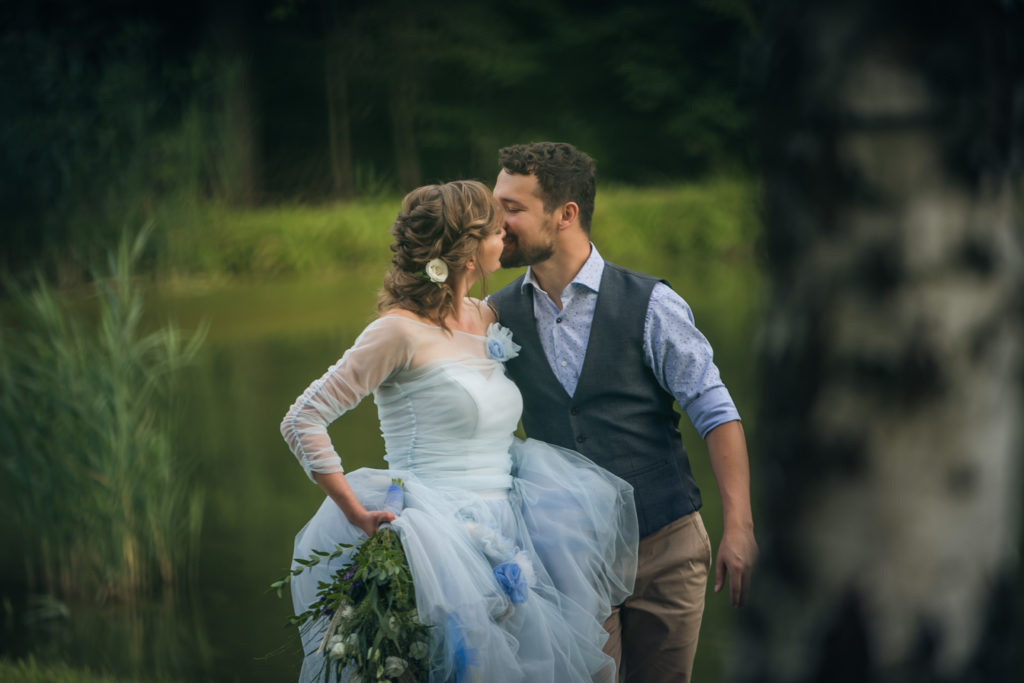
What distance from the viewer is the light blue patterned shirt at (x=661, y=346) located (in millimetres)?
2080

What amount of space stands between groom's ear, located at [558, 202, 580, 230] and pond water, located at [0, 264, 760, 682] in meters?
1.02

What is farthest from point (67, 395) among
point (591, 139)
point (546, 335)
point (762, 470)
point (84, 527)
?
point (591, 139)

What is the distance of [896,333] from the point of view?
957 millimetres

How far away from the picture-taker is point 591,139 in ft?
49.6

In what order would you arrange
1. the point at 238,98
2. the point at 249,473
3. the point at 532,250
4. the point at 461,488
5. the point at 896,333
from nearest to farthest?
the point at 896,333
the point at 461,488
the point at 532,250
the point at 249,473
the point at 238,98

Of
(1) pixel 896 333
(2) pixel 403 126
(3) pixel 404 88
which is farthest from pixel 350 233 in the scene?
(1) pixel 896 333

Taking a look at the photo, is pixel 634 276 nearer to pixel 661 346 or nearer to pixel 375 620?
pixel 661 346

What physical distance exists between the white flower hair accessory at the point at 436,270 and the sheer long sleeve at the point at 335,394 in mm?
119

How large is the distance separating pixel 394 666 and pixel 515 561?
0.32 m

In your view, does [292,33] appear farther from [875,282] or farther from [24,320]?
[875,282]

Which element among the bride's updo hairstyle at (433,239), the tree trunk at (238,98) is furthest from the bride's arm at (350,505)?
the tree trunk at (238,98)

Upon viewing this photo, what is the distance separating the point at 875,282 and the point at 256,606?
4.15m

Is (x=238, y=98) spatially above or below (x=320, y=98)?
below

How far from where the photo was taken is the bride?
1881 mm
